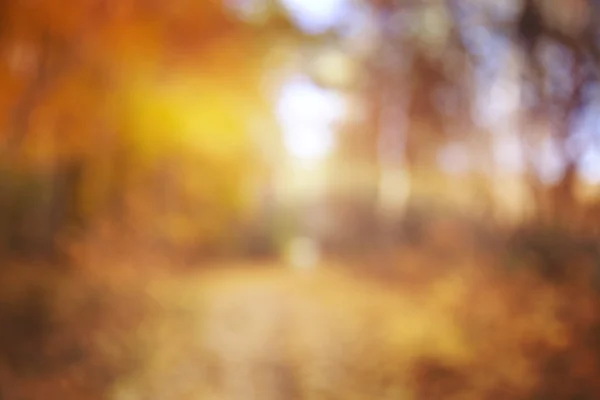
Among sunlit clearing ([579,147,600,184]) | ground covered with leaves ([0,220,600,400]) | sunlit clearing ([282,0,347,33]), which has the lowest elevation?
ground covered with leaves ([0,220,600,400])

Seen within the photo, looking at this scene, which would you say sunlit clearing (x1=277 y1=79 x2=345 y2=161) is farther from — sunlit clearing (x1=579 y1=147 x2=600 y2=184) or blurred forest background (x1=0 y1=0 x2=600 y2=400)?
sunlit clearing (x1=579 y1=147 x2=600 y2=184)

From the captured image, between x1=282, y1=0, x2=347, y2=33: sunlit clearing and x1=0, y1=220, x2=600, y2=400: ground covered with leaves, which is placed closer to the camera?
x1=0, y1=220, x2=600, y2=400: ground covered with leaves

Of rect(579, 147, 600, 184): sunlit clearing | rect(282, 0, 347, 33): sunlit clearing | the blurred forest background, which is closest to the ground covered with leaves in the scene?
the blurred forest background

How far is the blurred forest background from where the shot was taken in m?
1.50

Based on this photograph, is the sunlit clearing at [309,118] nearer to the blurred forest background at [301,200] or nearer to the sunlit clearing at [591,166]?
the blurred forest background at [301,200]

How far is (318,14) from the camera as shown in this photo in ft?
5.21

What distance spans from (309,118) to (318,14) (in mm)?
240

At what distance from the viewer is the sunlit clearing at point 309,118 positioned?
1.57 m

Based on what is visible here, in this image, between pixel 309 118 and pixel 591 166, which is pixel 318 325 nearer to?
pixel 309 118

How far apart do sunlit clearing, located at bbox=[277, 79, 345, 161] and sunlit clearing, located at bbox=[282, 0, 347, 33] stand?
14cm

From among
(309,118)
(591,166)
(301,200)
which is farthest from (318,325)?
(591,166)

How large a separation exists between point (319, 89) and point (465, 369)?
69 cm

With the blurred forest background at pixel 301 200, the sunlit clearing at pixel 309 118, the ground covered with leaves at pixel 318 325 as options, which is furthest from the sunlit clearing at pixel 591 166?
the sunlit clearing at pixel 309 118

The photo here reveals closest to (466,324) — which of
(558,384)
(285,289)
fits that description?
(558,384)
